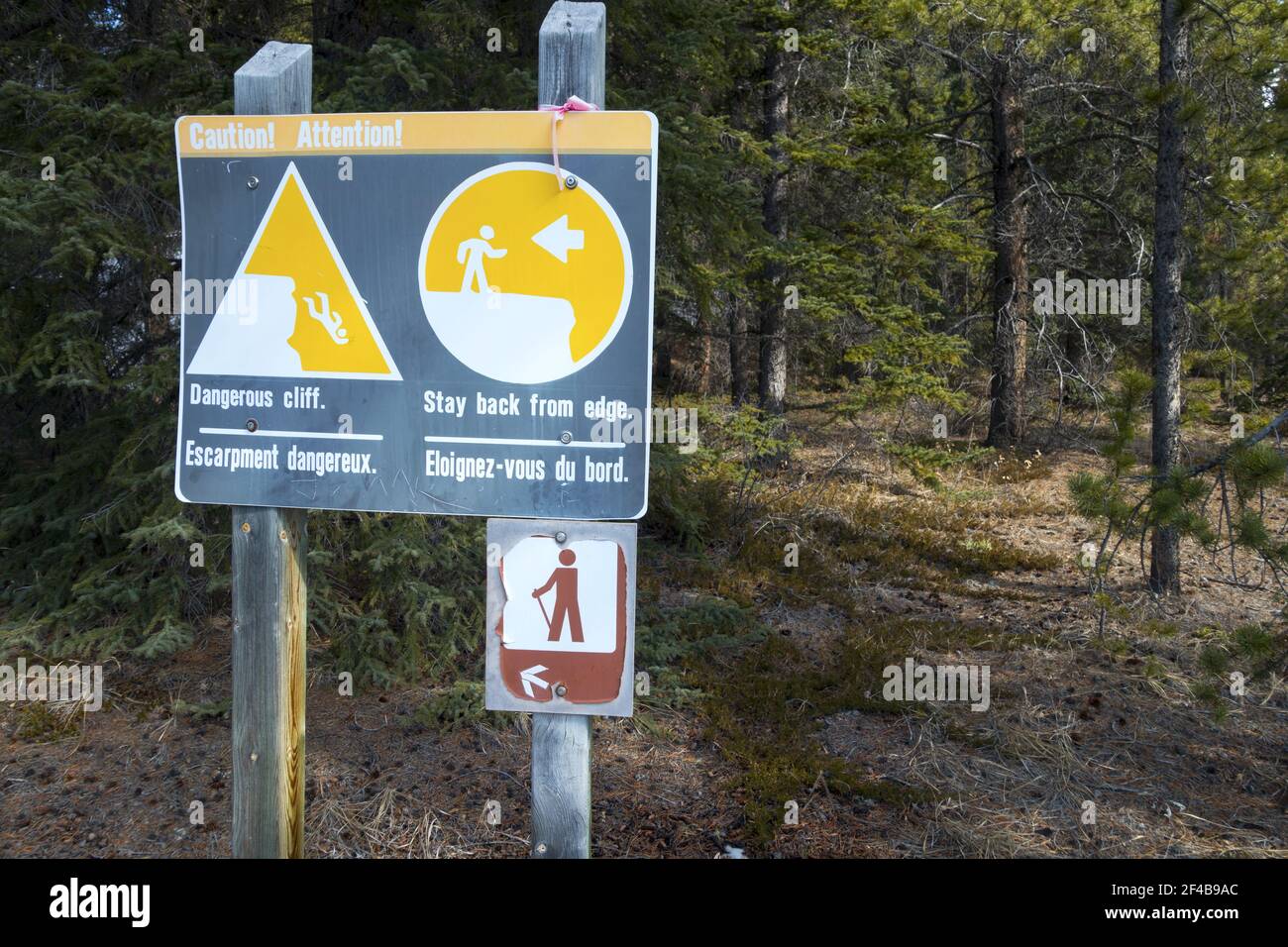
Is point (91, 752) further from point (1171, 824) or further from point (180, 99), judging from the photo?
point (1171, 824)

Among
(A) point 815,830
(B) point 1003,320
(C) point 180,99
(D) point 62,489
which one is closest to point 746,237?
(C) point 180,99

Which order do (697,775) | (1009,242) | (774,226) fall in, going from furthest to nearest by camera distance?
1. (1009,242)
2. (774,226)
3. (697,775)

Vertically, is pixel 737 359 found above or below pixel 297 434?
above

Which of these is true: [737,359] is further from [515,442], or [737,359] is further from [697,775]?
[515,442]

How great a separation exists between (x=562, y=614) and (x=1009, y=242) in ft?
45.4

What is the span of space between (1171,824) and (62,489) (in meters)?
6.62

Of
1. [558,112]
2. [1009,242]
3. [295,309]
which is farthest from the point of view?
[1009,242]

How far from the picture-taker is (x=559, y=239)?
2467 mm

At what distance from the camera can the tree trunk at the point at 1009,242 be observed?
1433 centimetres

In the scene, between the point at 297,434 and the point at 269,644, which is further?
the point at 269,644

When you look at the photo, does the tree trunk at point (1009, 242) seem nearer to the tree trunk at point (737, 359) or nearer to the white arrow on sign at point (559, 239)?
the tree trunk at point (737, 359)

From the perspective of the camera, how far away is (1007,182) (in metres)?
14.8

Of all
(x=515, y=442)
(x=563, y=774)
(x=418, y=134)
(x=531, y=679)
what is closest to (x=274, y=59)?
(x=418, y=134)

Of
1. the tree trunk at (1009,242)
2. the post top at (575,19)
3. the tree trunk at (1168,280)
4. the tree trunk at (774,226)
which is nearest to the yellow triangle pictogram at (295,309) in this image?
the post top at (575,19)
